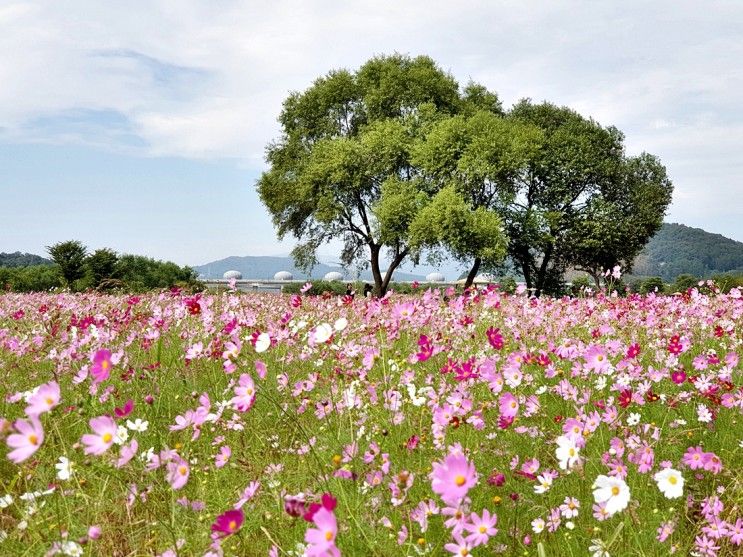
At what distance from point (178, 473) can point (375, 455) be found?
1094 millimetres

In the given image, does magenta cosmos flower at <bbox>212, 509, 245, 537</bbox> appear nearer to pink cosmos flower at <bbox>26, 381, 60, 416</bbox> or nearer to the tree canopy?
pink cosmos flower at <bbox>26, 381, 60, 416</bbox>

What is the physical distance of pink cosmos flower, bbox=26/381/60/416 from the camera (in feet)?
5.76

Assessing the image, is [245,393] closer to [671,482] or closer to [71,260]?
[671,482]

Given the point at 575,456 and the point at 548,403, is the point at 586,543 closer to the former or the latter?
the point at 575,456

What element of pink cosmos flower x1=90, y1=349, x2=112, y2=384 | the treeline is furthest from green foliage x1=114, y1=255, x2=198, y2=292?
pink cosmos flower x1=90, y1=349, x2=112, y2=384

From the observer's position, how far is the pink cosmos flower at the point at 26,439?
1651 mm

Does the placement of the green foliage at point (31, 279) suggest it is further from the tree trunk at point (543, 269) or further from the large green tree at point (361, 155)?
the tree trunk at point (543, 269)

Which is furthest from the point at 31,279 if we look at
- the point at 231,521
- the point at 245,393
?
the point at 231,521

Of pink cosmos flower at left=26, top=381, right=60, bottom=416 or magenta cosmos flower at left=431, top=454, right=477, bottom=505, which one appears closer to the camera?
magenta cosmos flower at left=431, top=454, right=477, bottom=505

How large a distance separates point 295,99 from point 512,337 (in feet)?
111

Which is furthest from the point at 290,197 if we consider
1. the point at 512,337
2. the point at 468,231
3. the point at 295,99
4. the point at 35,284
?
the point at 512,337

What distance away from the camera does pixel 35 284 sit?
1037 inches

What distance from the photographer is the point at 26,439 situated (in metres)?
1.70

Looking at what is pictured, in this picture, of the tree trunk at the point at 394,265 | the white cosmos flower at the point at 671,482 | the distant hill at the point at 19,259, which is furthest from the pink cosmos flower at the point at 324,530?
the distant hill at the point at 19,259
